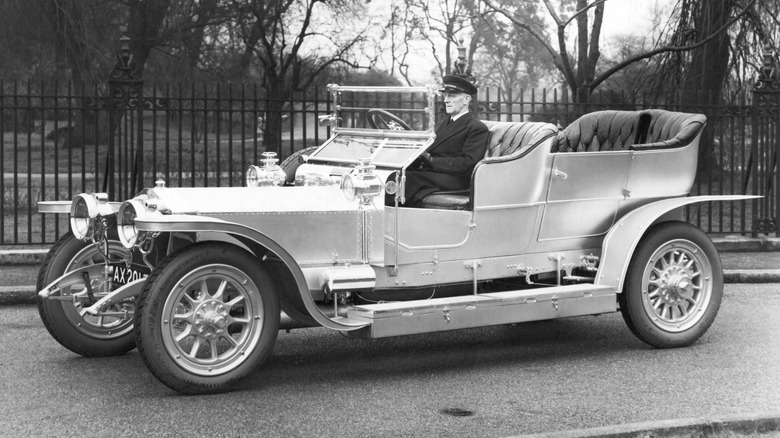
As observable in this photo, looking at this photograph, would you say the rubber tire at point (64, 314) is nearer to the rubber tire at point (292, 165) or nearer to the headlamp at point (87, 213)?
the headlamp at point (87, 213)

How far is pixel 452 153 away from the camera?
284 inches

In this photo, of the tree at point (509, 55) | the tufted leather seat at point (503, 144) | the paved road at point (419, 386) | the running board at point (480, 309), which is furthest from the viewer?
the tree at point (509, 55)

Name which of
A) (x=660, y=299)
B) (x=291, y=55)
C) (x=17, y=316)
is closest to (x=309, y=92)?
(x=291, y=55)

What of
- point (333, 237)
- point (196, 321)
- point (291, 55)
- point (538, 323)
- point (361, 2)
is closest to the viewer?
point (196, 321)

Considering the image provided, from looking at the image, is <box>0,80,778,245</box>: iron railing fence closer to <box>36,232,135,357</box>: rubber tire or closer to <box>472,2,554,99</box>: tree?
<box>36,232,135,357</box>: rubber tire

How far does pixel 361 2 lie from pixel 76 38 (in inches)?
345

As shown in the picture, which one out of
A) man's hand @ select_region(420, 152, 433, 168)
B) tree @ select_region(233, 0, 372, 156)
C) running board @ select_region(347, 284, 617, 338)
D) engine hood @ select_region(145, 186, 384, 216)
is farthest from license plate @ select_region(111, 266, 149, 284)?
tree @ select_region(233, 0, 372, 156)

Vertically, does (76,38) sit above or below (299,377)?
above

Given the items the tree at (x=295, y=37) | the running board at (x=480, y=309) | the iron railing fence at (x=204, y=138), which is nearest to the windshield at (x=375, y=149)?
the iron railing fence at (x=204, y=138)

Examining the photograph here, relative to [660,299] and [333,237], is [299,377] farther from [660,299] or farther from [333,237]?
[660,299]

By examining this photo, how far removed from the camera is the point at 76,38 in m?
16.9

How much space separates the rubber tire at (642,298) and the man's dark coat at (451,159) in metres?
1.29

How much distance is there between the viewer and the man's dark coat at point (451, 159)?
690 cm

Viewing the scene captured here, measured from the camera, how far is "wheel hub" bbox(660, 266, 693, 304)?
7207 mm
